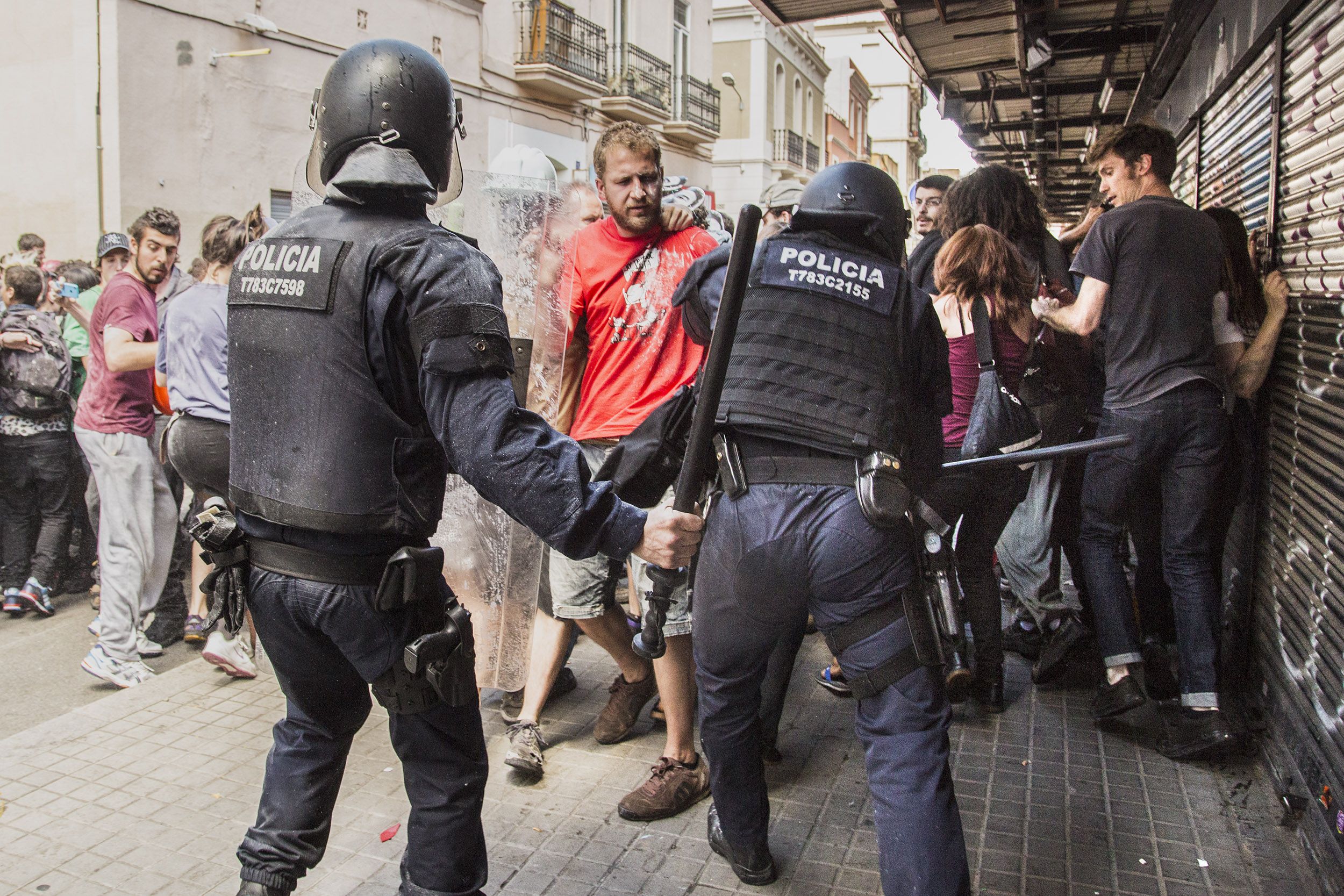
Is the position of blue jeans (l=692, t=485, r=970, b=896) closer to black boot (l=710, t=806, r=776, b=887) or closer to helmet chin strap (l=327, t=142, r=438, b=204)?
black boot (l=710, t=806, r=776, b=887)

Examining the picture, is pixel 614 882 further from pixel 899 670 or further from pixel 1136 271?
pixel 1136 271

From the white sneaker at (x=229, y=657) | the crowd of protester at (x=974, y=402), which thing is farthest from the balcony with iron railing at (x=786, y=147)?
the white sneaker at (x=229, y=657)

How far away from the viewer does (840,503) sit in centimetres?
264

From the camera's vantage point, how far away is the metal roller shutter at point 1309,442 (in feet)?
10.8

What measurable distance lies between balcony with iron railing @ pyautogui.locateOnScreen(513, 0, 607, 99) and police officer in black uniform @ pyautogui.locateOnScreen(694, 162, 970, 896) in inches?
630

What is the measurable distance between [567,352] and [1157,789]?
2632 mm

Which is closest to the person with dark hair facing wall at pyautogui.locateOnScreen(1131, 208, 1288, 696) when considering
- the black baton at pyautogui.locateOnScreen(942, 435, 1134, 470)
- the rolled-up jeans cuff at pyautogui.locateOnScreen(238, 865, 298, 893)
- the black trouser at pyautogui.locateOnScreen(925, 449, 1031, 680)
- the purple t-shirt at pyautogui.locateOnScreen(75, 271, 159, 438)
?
the black trouser at pyautogui.locateOnScreen(925, 449, 1031, 680)

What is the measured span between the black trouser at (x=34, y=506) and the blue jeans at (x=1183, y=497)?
5.72 metres

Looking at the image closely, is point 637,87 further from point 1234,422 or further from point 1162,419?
point 1162,419

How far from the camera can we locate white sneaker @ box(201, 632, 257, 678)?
479 cm

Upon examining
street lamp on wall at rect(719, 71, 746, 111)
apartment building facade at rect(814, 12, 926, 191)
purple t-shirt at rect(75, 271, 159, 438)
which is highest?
apartment building facade at rect(814, 12, 926, 191)

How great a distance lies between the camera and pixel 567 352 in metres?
3.96

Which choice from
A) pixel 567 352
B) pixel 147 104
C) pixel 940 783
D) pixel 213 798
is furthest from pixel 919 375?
pixel 147 104

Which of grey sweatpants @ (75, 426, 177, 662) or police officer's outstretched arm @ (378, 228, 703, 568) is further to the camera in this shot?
grey sweatpants @ (75, 426, 177, 662)
